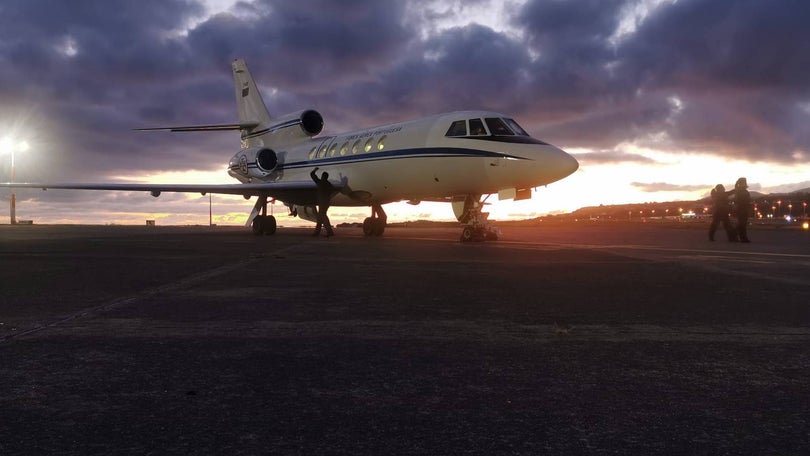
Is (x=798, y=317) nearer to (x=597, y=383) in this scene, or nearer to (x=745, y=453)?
(x=597, y=383)

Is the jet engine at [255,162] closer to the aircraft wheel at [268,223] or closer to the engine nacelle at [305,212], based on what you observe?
the engine nacelle at [305,212]

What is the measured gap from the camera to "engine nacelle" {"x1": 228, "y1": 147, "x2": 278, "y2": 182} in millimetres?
23156

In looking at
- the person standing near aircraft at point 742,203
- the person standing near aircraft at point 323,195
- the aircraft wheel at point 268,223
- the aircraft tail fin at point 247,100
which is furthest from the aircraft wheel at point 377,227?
the person standing near aircraft at point 742,203

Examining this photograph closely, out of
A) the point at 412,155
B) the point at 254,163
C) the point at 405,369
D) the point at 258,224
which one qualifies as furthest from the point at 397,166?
the point at 405,369

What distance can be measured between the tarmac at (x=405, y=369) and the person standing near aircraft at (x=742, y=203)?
12.3 metres

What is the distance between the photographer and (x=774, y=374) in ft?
8.87

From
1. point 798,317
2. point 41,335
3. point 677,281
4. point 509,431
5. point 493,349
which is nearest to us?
point 509,431

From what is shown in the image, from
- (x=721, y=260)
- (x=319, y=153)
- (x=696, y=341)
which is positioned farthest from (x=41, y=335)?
(x=319, y=153)

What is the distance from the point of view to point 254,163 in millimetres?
23562

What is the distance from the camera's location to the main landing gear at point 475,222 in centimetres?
1545

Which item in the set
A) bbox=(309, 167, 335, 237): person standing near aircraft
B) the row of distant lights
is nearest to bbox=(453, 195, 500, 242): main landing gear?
the row of distant lights

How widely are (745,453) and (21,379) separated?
115 inches

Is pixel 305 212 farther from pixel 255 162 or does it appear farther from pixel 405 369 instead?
pixel 405 369

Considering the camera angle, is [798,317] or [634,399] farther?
[798,317]
